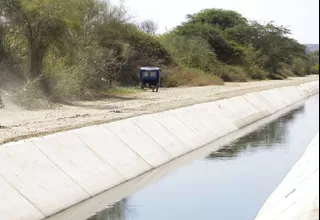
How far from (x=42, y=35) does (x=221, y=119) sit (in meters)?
8.38

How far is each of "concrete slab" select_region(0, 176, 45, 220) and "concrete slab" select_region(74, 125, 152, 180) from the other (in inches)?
162

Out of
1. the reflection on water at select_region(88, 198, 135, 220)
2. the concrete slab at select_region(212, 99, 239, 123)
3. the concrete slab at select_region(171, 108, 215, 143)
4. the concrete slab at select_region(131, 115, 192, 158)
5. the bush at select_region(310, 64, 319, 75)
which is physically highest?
the reflection on water at select_region(88, 198, 135, 220)

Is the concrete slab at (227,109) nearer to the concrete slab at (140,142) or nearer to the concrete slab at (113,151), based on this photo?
the concrete slab at (140,142)

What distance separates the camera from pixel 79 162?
14.2m

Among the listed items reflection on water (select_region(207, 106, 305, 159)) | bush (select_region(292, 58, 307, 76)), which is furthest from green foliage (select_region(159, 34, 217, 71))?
bush (select_region(292, 58, 307, 76))

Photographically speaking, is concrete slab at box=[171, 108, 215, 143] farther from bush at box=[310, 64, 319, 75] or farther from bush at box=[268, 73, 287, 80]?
bush at box=[310, 64, 319, 75]

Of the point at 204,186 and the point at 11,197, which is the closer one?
the point at 11,197

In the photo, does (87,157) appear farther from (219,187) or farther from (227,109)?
(227,109)

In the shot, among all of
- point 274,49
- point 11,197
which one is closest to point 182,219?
point 11,197

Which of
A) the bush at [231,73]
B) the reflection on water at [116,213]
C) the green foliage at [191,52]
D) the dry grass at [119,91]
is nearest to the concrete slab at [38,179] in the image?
the reflection on water at [116,213]

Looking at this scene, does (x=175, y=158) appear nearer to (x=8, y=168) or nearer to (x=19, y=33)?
(x=8, y=168)

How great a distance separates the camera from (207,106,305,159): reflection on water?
21375 millimetres

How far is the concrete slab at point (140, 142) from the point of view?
17.6 meters

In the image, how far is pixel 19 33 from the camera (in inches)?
1049
